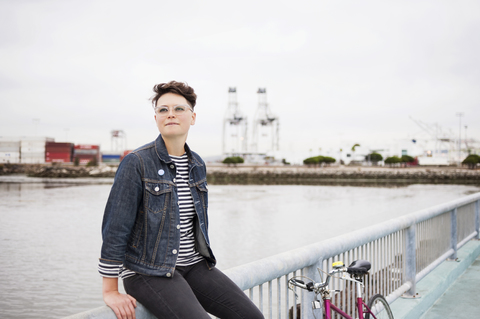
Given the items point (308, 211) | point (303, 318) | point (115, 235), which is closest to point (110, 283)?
point (115, 235)

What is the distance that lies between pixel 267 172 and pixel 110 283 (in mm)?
78027

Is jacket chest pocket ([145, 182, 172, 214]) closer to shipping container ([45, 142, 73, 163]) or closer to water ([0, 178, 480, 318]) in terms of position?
water ([0, 178, 480, 318])

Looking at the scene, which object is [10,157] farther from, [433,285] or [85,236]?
[433,285]

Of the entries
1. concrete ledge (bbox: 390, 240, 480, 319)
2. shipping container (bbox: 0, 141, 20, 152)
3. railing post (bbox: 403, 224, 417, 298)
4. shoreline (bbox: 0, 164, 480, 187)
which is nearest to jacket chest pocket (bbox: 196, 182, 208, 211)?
concrete ledge (bbox: 390, 240, 480, 319)

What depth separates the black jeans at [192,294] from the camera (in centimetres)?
161

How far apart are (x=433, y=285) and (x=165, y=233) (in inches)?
143

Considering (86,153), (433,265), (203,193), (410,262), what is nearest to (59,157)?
(86,153)

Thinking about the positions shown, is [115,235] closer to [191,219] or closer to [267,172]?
[191,219]

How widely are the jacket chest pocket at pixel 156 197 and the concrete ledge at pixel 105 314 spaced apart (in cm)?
39

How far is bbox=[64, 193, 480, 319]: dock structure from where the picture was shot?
6.95ft

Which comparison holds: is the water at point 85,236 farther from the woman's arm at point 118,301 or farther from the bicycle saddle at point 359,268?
the woman's arm at point 118,301

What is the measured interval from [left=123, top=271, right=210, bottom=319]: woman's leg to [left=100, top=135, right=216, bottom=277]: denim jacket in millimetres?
37

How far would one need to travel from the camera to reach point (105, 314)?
1431 millimetres

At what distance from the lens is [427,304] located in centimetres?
412
